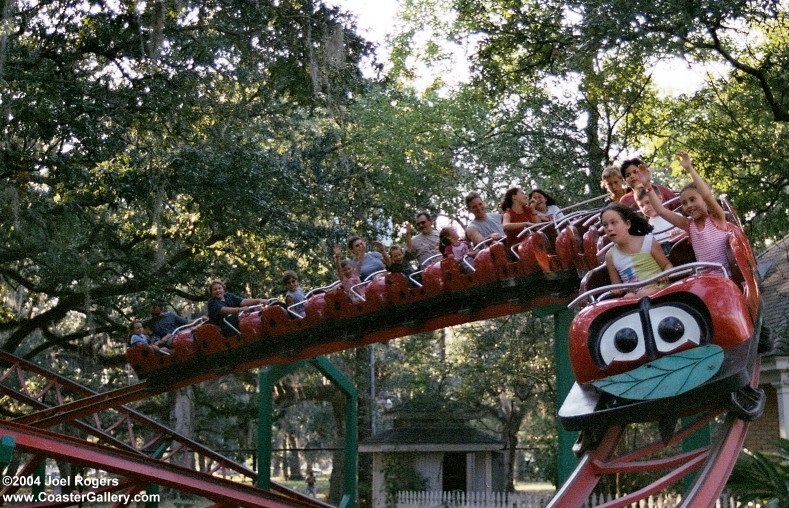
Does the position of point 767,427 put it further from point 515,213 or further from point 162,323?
point 162,323

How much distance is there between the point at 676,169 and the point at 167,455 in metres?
12.0

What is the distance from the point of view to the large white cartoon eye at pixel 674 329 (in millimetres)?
5562

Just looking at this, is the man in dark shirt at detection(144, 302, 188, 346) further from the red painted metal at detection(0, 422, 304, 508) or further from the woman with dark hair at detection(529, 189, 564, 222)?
the woman with dark hair at detection(529, 189, 564, 222)

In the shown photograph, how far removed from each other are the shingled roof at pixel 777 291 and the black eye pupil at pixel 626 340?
876cm

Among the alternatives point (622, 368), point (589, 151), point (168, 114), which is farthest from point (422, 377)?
point (622, 368)

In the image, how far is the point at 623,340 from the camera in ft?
18.6

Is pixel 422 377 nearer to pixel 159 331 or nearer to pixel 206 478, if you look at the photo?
pixel 159 331

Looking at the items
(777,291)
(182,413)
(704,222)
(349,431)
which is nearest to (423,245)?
(349,431)

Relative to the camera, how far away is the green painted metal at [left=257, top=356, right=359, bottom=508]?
38.5 ft

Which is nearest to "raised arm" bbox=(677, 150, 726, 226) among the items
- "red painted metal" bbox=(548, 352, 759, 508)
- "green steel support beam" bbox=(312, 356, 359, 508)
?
"red painted metal" bbox=(548, 352, 759, 508)

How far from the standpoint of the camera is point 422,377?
26.5 meters

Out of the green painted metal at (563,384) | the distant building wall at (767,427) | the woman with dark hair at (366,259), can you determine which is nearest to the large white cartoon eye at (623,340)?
the green painted metal at (563,384)

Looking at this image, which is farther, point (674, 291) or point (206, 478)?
point (206, 478)

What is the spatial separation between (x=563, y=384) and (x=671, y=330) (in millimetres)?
3099
